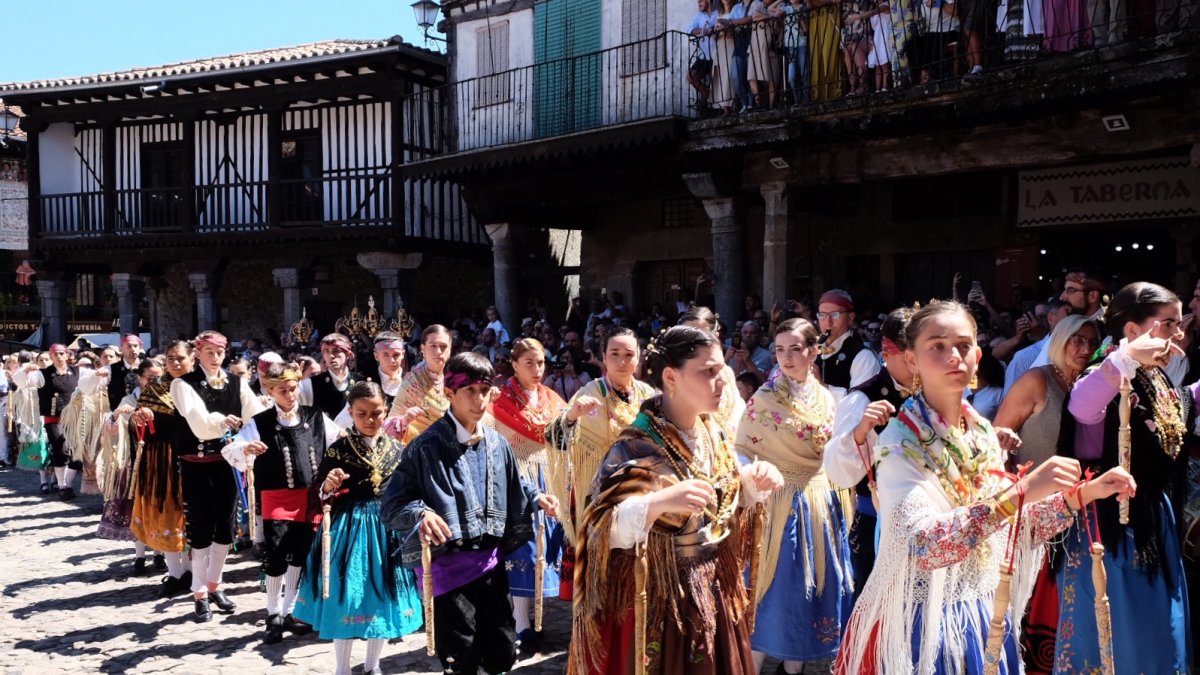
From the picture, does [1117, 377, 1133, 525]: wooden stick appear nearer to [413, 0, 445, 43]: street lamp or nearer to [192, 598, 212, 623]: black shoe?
[192, 598, 212, 623]: black shoe

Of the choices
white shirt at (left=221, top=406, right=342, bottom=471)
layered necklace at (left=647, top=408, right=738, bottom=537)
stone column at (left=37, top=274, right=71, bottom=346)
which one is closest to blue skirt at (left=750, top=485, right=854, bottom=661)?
layered necklace at (left=647, top=408, right=738, bottom=537)

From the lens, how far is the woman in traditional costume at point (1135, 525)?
3980 mm

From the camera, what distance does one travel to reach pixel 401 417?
5.85 meters

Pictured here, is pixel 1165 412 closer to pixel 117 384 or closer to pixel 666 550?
pixel 666 550

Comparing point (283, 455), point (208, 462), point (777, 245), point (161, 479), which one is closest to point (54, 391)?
point (161, 479)

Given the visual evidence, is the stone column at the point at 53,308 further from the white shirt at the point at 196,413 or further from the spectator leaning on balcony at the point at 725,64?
the white shirt at the point at 196,413

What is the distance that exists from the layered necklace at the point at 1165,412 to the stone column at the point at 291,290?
17.8 m

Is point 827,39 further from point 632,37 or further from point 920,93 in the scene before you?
point 632,37

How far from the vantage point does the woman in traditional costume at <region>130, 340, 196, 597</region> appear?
7785 millimetres

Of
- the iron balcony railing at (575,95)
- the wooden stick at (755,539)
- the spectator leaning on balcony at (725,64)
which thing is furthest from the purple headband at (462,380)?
the iron balcony railing at (575,95)

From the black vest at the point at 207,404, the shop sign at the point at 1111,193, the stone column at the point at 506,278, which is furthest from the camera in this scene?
the stone column at the point at 506,278

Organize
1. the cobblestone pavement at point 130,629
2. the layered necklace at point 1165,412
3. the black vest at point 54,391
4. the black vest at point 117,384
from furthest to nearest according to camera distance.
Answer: the black vest at point 54,391, the black vest at point 117,384, the cobblestone pavement at point 130,629, the layered necklace at point 1165,412

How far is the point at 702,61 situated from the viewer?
1280cm

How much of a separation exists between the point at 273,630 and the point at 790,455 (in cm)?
356
